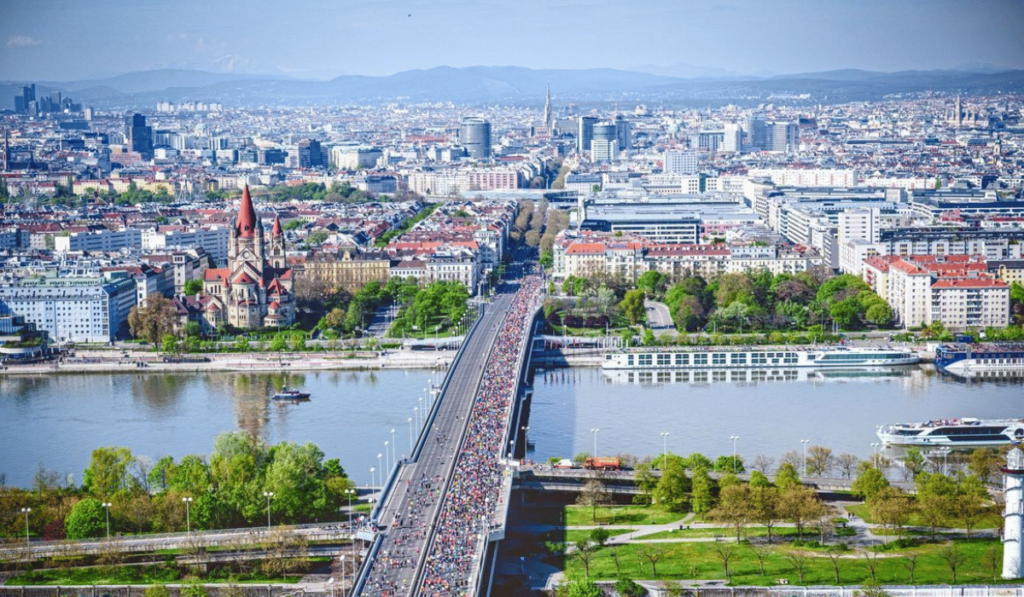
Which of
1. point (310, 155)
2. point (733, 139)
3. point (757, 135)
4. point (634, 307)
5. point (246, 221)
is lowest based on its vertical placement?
point (634, 307)

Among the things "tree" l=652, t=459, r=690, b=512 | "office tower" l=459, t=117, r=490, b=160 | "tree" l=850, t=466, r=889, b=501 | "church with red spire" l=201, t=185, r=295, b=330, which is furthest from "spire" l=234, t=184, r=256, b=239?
"office tower" l=459, t=117, r=490, b=160

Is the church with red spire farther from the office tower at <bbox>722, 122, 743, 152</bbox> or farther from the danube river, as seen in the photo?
the office tower at <bbox>722, 122, 743, 152</bbox>

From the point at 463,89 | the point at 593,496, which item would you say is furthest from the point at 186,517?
the point at 463,89

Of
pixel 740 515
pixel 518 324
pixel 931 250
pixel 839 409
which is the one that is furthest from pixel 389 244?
pixel 740 515

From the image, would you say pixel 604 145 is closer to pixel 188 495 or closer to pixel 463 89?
pixel 188 495

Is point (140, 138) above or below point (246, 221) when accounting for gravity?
above

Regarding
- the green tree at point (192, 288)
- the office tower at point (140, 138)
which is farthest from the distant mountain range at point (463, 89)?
the green tree at point (192, 288)

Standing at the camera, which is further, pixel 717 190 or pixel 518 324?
pixel 717 190

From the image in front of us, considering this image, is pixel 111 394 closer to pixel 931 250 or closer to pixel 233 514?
pixel 233 514
